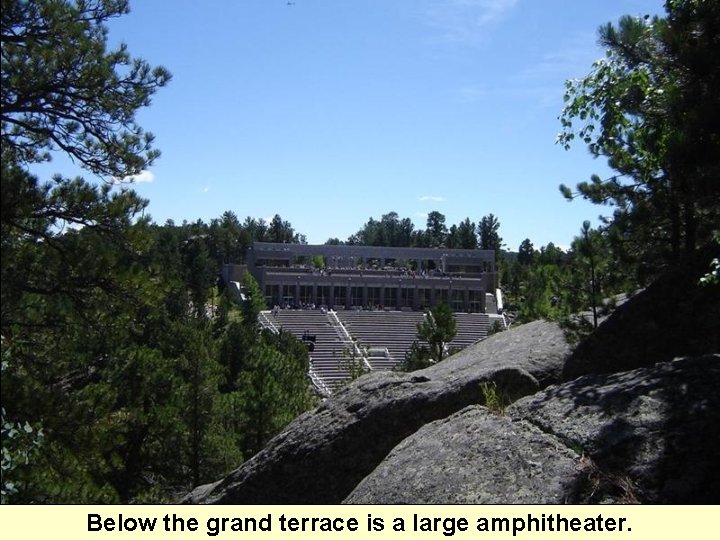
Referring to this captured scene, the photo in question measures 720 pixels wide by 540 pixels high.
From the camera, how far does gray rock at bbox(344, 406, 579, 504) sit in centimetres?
466

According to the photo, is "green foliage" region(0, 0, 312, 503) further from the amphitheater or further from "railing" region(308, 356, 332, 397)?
the amphitheater

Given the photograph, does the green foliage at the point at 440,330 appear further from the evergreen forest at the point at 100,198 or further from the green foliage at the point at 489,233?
the green foliage at the point at 489,233

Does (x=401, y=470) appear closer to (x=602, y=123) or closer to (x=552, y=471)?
(x=552, y=471)

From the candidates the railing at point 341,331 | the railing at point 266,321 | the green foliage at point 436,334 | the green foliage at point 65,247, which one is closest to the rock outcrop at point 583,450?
the green foliage at point 65,247

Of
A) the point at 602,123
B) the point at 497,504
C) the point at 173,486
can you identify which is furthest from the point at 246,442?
the point at 497,504

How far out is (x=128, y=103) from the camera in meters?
6.27

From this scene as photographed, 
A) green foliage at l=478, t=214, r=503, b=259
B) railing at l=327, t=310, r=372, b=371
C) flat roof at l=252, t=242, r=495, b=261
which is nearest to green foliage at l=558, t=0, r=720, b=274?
railing at l=327, t=310, r=372, b=371

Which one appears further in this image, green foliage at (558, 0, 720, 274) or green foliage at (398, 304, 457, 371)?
green foliage at (398, 304, 457, 371)

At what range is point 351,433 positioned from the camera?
24.7 feet

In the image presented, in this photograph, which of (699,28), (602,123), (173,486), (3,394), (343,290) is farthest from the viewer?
(343,290)

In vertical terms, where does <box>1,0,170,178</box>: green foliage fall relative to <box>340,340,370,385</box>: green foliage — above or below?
above

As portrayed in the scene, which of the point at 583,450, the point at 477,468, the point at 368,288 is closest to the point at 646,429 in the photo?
the point at 583,450

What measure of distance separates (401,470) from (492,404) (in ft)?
3.27

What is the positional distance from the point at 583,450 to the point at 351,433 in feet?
10.4
